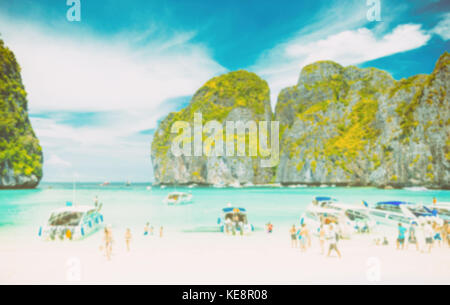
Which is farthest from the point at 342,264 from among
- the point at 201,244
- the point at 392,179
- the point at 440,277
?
the point at 392,179

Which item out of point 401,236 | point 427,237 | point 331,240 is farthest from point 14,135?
point 427,237

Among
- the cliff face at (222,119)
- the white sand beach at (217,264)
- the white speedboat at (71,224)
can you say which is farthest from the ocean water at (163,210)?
the cliff face at (222,119)

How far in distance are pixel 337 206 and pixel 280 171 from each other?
66856 millimetres

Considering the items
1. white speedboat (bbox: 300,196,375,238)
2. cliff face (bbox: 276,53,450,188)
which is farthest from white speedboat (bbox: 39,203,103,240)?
cliff face (bbox: 276,53,450,188)

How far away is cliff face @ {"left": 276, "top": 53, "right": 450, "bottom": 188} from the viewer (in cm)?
4262

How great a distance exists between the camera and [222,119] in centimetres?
6931

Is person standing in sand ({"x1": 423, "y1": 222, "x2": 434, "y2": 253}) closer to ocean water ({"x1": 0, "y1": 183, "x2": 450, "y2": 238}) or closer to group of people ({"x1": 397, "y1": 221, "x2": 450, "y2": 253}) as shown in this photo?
group of people ({"x1": 397, "y1": 221, "x2": 450, "y2": 253})

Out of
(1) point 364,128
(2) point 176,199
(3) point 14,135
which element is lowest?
(2) point 176,199

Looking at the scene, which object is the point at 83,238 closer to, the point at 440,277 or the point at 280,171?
the point at 440,277

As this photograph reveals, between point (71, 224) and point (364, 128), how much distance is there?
232 feet

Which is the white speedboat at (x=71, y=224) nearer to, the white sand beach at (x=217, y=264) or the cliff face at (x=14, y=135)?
the white sand beach at (x=217, y=264)

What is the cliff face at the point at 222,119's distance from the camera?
2785 inches

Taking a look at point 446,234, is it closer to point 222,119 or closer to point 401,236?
point 401,236

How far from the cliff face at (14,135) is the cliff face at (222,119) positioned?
117 ft
